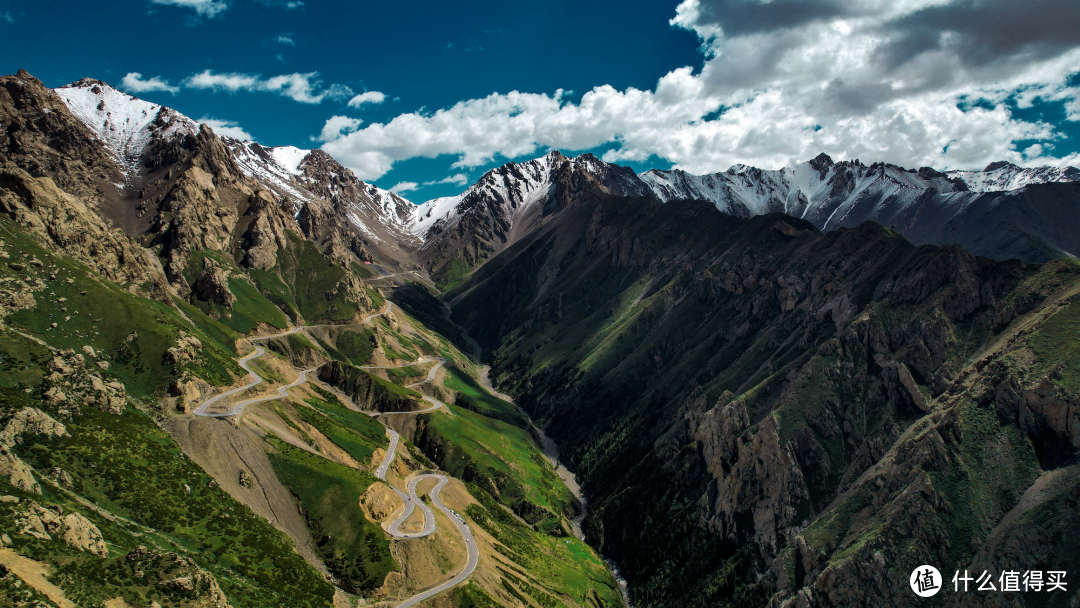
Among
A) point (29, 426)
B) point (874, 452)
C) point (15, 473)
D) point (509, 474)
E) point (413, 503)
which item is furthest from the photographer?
point (509, 474)

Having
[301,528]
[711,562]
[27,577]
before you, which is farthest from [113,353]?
[711,562]

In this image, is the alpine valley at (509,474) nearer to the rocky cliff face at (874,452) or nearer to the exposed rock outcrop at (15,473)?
the exposed rock outcrop at (15,473)

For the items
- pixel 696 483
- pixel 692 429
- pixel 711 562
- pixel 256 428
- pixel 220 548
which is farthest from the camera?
pixel 692 429

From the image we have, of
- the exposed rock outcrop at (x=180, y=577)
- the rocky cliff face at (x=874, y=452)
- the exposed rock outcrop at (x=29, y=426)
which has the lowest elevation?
the rocky cliff face at (x=874, y=452)

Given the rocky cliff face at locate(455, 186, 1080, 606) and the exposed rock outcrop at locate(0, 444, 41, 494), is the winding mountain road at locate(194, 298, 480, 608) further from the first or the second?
the rocky cliff face at locate(455, 186, 1080, 606)

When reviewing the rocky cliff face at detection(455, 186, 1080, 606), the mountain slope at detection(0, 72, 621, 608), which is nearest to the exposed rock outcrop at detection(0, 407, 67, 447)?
the mountain slope at detection(0, 72, 621, 608)

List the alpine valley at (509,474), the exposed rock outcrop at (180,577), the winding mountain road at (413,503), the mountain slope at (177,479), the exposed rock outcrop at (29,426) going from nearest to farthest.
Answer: the exposed rock outcrop at (180,577), the mountain slope at (177,479), the exposed rock outcrop at (29,426), the alpine valley at (509,474), the winding mountain road at (413,503)

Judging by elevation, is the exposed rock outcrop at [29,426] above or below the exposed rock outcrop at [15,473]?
above

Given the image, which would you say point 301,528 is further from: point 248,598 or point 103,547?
point 103,547

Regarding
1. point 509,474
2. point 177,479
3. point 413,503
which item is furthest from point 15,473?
point 509,474

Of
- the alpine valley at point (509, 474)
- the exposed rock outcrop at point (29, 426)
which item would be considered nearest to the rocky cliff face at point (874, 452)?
the alpine valley at point (509, 474)

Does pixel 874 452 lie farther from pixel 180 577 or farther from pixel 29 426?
pixel 29 426
